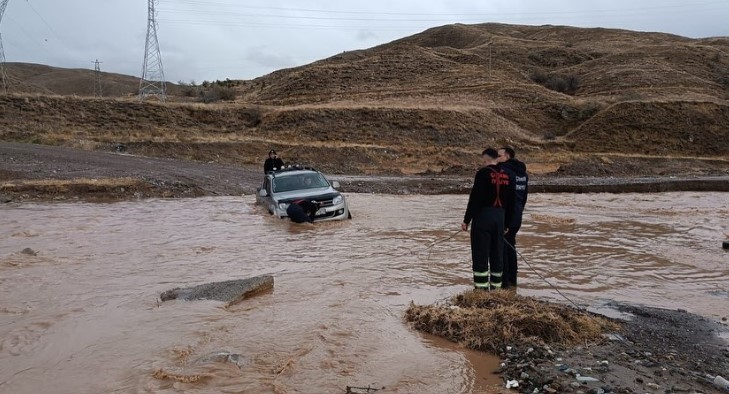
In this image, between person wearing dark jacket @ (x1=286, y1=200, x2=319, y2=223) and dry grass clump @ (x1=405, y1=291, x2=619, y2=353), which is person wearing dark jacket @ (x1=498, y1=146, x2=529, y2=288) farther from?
person wearing dark jacket @ (x1=286, y1=200, x2=319, y2=223)

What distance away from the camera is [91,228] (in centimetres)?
1319

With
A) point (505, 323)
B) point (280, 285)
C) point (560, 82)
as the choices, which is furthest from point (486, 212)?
point (560, 82)

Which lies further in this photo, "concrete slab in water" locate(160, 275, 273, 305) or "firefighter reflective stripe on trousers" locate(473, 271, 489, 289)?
"concrete slab in water" locate(160, 275, 273, 305)

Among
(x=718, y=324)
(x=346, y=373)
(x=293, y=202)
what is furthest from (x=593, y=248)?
(x=346, y=373)

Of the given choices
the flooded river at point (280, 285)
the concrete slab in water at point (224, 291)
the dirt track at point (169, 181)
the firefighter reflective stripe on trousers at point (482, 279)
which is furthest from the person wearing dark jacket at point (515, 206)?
the dirt track at point (169, 181)

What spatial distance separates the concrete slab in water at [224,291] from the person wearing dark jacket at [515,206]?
3.19m

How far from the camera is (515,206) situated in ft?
25.1

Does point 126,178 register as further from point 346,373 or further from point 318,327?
point 346,373

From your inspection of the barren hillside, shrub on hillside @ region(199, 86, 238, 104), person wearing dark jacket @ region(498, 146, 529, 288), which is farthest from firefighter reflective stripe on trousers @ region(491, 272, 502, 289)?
shrub on hillside @ region(199, 86, 238, 104)

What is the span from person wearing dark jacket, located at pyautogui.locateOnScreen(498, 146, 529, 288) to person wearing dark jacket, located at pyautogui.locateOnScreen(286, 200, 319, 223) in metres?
6.51

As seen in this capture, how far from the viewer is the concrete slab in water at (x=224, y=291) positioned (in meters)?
7.35

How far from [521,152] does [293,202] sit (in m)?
27.5

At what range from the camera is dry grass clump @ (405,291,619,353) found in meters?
5.51

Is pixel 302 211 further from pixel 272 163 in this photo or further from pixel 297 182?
pixel 272 163
